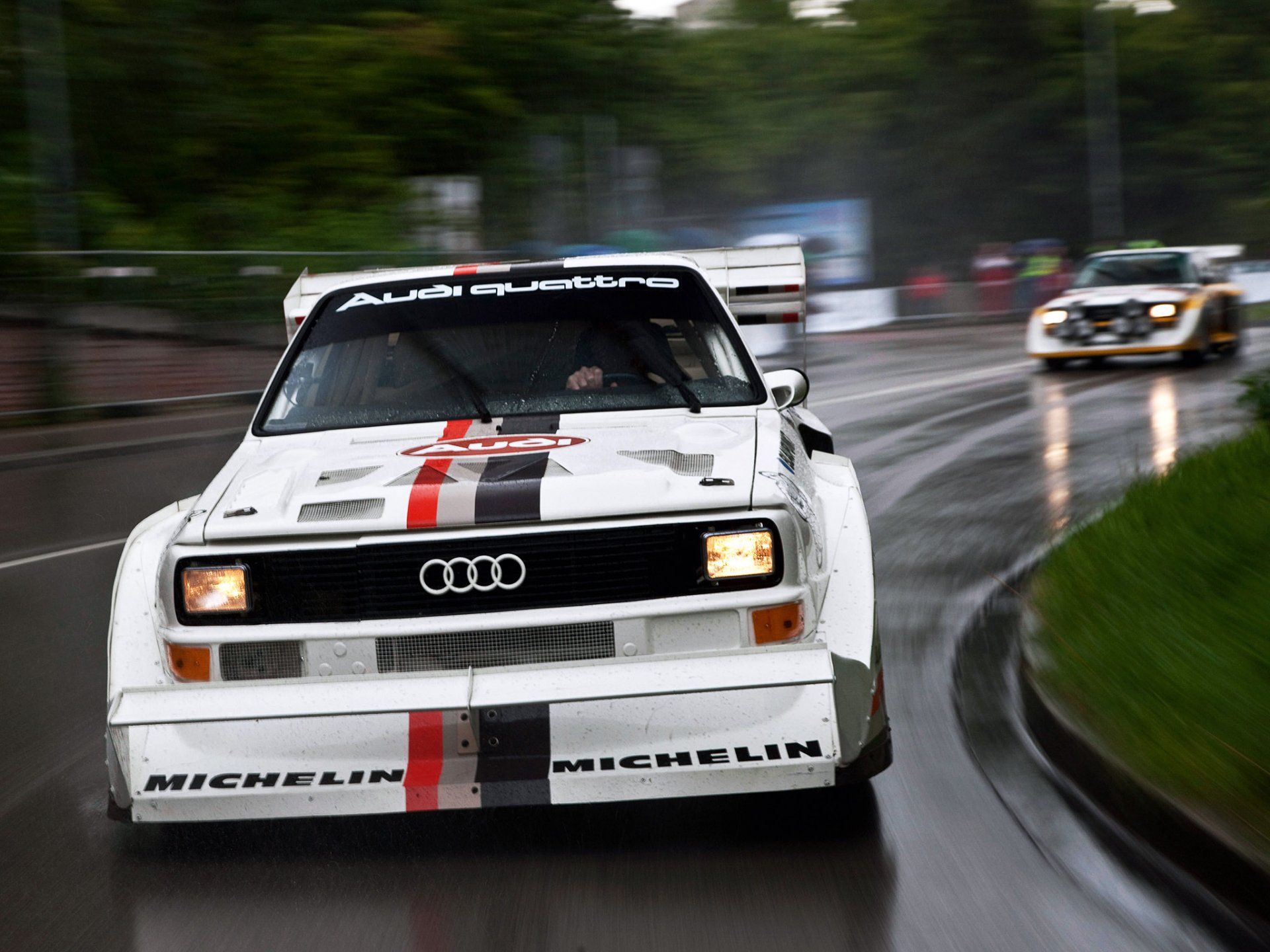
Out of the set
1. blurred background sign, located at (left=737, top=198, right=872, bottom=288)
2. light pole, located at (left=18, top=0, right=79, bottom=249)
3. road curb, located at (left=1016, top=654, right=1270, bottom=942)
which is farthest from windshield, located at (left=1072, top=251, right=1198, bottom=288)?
blurred background sign, located at (left=737, top=198, right=872, bottom=288)

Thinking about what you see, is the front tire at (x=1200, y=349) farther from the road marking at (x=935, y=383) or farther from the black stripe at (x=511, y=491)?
the black stripe at (x=511, y=491)

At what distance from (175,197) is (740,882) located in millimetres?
29369

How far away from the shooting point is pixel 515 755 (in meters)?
3.93

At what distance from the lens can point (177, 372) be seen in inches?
732

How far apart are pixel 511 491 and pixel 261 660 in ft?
2.62

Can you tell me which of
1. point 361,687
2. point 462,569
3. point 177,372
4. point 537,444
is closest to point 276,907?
point 361,687

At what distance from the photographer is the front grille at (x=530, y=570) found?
4.14 meters

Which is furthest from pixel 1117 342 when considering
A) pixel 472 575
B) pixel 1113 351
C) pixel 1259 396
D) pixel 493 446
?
pixel 472 575

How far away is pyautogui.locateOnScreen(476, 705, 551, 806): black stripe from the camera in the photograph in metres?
3.91

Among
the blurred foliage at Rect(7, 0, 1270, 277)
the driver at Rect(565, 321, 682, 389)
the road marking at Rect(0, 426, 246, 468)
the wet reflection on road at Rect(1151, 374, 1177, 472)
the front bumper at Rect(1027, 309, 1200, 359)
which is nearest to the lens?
the driver at Rect(565, 321, 682, 389)

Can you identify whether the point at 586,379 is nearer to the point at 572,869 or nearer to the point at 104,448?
the point at 572,869

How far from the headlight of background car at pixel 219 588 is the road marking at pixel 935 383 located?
544 inches

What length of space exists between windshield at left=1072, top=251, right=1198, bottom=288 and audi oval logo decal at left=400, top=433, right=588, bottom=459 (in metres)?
17.4

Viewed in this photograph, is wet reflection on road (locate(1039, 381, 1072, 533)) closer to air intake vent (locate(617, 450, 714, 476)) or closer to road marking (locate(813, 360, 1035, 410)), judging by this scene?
road marking (locate(813, 360, 1035, 410))
